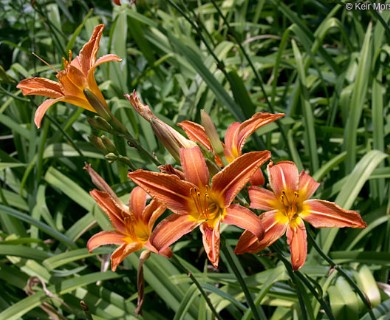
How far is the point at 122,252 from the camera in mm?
1247

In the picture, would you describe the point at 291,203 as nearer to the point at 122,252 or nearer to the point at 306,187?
the point at 306,187

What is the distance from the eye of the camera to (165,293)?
192cm

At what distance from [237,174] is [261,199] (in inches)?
4.5

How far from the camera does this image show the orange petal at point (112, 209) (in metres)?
1.30

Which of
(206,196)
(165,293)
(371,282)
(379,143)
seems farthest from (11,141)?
(206,196)

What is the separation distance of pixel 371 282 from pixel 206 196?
3.10 feet

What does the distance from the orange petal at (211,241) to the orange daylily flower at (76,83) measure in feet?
1.17

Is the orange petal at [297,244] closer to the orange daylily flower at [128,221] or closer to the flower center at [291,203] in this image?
the flower center at [291,203]

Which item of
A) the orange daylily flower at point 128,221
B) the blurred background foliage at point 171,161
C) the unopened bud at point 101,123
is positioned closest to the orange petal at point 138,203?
the orange daylily flower at point 128,221

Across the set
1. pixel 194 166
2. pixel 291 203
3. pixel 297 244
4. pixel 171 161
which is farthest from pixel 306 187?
pixel 171 161

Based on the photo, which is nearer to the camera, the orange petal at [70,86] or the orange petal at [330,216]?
the orange petal at [330,216]

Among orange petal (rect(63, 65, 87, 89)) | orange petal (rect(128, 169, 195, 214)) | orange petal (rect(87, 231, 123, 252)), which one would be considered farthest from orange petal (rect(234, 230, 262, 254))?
orange petal (rect(63, 65, 87, 89))

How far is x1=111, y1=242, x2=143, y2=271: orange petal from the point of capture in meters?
1.23

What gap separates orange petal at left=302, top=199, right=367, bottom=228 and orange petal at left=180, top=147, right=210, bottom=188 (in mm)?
225
